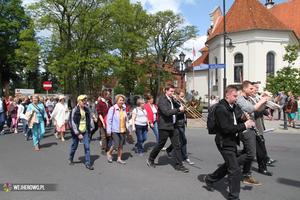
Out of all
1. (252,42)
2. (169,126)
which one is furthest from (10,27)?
(169,126)

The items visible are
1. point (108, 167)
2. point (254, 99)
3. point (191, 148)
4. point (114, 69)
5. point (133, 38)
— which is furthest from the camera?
point (133, 38)

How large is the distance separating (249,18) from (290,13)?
14995mm

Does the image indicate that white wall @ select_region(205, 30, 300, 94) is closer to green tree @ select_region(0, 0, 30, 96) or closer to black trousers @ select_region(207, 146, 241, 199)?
black trousers @ select_region(207, 146, 241, 199)

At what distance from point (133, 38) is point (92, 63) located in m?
8.59

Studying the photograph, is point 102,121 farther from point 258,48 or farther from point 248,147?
point 258,48

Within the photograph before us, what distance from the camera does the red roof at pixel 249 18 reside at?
27.9 m

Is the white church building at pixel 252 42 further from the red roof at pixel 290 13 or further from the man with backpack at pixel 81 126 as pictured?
the man with backpack at pixel 81 126

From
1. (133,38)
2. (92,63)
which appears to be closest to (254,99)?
(92,63)

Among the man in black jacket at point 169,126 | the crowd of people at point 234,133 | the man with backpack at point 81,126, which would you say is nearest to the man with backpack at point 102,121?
the man with backpack at point 81,126

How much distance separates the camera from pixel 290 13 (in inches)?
1494

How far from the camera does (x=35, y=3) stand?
66.0 feet

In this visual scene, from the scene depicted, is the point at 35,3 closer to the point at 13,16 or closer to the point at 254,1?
the point at 13,16

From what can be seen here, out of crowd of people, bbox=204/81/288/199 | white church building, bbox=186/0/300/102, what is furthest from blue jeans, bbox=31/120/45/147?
white church building, bbox=186/0/300/102

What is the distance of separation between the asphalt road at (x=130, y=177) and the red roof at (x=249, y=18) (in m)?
24.3
